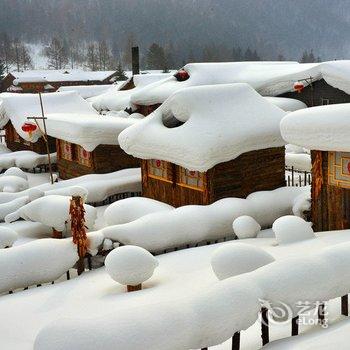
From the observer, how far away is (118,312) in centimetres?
498

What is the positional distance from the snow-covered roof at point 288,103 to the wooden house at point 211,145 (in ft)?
40.2

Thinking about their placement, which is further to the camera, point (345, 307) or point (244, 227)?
point (244, 227)

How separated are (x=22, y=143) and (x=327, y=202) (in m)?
19.0

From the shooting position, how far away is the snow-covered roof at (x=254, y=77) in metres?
27.3

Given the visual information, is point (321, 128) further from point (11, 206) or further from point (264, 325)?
point (11, 206)

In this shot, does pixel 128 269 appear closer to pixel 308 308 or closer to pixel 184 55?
pixel 308 308

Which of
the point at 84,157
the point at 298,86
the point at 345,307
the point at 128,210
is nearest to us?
the point at 345,307

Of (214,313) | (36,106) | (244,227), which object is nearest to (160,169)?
(244,227)

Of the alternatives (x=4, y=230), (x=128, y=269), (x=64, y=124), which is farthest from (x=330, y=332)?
(x=64, y=124)

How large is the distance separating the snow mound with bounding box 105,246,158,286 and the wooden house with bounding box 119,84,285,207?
433 cm

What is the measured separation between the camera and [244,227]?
12172 millimetres

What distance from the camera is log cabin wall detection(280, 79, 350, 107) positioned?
2667cm

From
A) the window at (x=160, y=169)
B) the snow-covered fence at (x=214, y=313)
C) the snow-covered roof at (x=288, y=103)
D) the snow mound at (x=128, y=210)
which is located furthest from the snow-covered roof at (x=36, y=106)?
the snow-covered fence at (x=214, y=313)

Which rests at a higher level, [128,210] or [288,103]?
[288,103]
